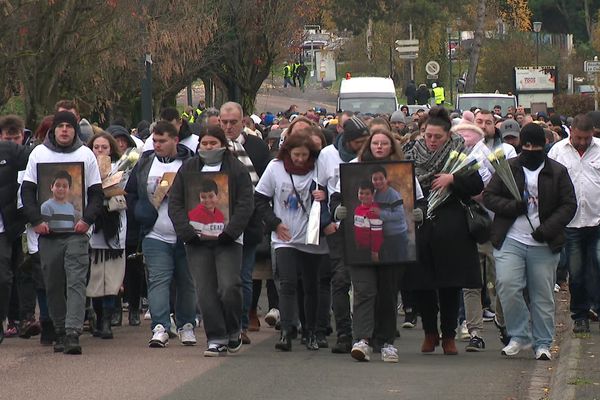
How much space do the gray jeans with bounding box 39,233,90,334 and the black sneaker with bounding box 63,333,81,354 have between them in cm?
5

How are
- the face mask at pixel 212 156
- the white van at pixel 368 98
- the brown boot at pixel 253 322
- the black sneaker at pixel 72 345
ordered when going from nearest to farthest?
1. the face mask at pixel 212 156
2. the black sneaker at pixel 72 345
3. the brown boot at pixel 253 322
4. the white van at pixel 368 98

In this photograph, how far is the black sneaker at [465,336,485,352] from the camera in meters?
12.9

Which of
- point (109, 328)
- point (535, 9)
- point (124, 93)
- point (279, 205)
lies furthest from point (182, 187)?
point (535, 9)

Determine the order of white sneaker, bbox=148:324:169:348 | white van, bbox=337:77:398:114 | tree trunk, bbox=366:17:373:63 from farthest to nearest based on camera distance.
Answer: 1. tree trunk, bbox=366:17:373:63
2. white van, bbox=337:77:398:114
3. white sneaker, bbox=148:324:169:348

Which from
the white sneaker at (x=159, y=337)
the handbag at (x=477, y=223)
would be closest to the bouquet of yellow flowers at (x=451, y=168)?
the handbag at (x=477, y=223)

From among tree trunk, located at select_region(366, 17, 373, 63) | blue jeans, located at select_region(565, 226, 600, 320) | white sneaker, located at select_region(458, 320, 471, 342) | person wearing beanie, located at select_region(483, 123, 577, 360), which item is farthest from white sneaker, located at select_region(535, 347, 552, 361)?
tree trunk, located at select_region(366, 17, 373, 63)

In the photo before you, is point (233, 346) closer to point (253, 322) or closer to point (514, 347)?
point (253, 322)

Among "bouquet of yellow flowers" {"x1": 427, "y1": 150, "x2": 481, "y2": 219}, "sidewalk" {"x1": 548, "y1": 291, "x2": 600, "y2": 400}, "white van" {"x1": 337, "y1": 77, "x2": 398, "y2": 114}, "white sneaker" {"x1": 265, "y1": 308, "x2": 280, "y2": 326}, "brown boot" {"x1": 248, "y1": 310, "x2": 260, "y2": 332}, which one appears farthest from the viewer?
"white van" {"x1": 337, "y1": 77, "x2": 398, "y2": 114}

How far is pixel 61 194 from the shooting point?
1268cm

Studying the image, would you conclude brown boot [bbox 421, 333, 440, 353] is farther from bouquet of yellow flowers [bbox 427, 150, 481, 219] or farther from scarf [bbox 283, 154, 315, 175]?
scarf [bbox 283, 154, 315, 175]

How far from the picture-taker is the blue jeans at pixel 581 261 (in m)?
14.0

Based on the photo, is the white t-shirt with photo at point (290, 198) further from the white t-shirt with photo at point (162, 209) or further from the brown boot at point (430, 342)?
the brown boot at point (430, 342)

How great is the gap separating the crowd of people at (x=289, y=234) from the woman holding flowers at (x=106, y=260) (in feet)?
0.05

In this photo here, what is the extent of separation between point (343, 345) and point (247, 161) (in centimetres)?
204
